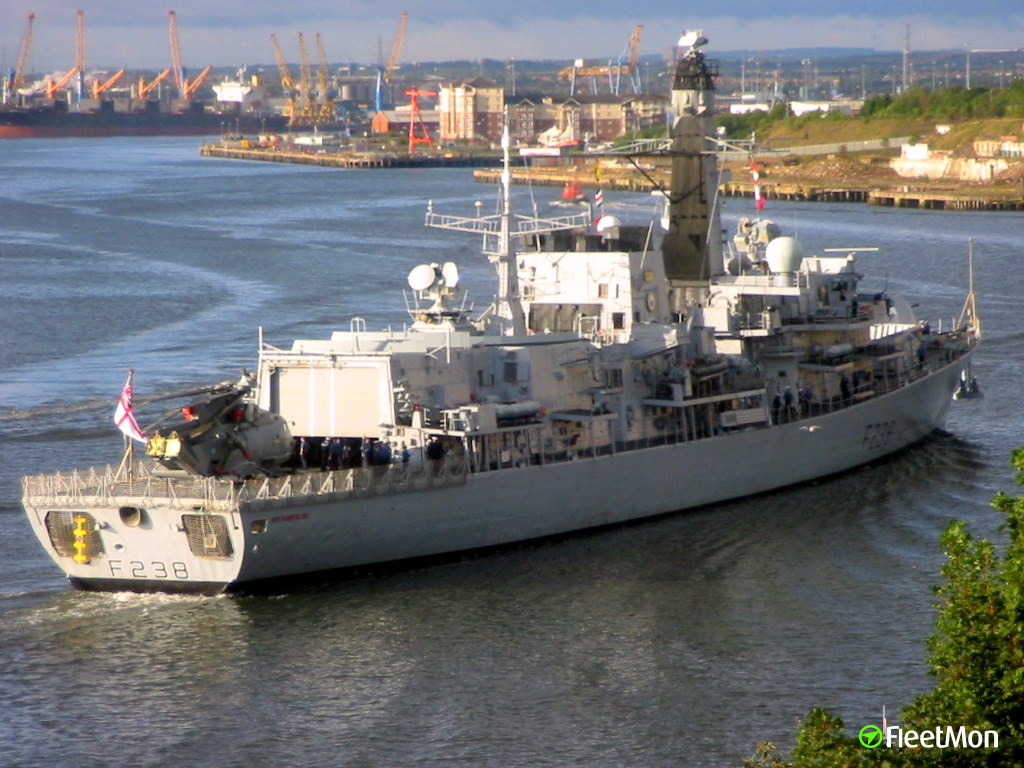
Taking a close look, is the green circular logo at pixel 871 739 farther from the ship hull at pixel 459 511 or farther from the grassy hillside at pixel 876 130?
the grassy hillside at pixel 876 130

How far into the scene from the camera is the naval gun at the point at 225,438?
25.8 m

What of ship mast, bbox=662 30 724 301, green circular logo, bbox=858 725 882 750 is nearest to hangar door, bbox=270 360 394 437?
ship mast, bbox=662 30 724 301

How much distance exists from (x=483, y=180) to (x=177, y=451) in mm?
106897

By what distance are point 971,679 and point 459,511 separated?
14.9 meters

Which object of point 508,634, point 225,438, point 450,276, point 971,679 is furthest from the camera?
point 450,276

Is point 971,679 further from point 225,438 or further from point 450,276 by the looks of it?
point 450,276

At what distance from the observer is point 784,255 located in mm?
36562

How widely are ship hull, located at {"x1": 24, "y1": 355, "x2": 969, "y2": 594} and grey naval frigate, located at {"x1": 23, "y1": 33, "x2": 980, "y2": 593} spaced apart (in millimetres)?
40

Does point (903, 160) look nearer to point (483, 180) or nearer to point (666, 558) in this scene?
point (483, 180)

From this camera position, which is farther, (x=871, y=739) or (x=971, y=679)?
(x=871, y=739)

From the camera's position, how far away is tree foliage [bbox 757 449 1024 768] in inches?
516

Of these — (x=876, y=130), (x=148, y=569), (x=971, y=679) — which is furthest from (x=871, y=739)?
(x=876, y=130)

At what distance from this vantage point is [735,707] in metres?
21.6

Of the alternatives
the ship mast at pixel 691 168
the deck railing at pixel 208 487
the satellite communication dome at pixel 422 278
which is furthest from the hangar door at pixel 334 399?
the ship mast at pixel 691 168
